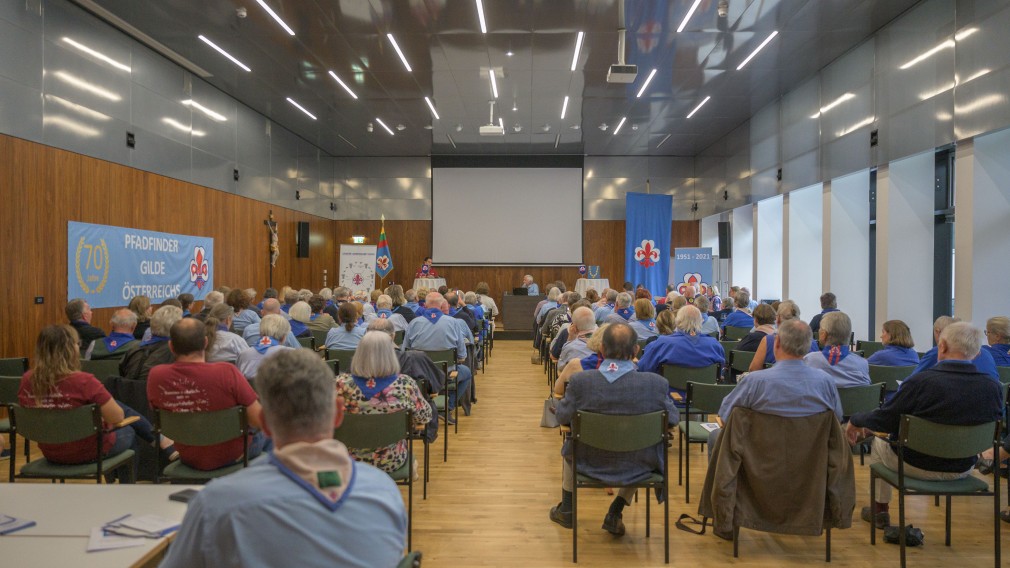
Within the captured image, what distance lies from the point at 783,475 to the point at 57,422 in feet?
13.1

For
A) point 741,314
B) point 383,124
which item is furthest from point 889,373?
point 383,124

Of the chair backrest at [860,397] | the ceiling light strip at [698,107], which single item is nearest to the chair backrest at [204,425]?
the chair backrest at [860,397]

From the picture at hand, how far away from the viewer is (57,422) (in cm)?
332

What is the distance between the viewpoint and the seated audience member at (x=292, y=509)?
128cm

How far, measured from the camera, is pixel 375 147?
16297 mm

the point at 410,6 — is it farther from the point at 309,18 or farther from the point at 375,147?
the point at 375,147

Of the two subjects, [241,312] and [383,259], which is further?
[383,259]

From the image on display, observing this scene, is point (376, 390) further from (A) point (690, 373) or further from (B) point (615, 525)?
(A) point (690, 373)

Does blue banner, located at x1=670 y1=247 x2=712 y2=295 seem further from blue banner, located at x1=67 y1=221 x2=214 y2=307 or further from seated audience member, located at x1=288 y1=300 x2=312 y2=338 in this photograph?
blue banner, located at x1=67 y1=221 x2=214 y2=307

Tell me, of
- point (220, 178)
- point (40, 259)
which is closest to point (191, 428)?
point (40, 259)

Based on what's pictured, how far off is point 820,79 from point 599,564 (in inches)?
383

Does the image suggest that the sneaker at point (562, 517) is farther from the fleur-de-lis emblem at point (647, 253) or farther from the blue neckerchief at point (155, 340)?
the fleur-de-lis emblem at point (647, 253)

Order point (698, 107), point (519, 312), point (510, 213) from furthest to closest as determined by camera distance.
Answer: point (510, 213) → point (519, 312) → point (698, 107)

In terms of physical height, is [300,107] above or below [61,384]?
above
